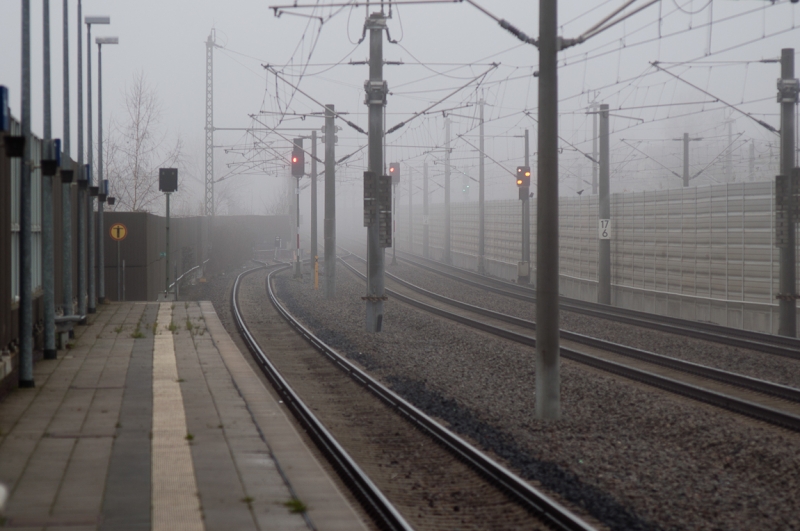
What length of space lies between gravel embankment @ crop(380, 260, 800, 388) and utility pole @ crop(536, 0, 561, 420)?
4610 mm

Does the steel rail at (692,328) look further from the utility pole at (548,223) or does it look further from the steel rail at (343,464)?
the steel rail at (343,464)

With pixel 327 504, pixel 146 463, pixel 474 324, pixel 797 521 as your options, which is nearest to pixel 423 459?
pixel 327 504

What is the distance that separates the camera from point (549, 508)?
580cm

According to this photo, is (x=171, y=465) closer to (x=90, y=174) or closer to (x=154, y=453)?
(x=154, y=453)

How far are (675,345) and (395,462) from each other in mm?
9800

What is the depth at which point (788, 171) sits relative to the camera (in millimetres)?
16656

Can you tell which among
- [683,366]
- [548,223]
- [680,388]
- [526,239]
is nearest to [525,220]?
[526,239]

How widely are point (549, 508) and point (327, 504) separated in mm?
1608

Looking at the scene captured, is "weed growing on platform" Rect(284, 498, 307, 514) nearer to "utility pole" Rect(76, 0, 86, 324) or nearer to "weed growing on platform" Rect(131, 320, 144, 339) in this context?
"weed growing on platform" Rect(131, 320, 144, 339)

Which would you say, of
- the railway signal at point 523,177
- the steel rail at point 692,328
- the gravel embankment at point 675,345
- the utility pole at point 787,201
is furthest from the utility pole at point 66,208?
the railway signal at point 523,177

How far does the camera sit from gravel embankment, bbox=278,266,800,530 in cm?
610

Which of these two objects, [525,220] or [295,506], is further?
[525,220]

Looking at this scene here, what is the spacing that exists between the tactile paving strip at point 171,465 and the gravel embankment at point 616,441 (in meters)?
2.86

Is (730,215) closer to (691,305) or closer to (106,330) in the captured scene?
(691,305)
